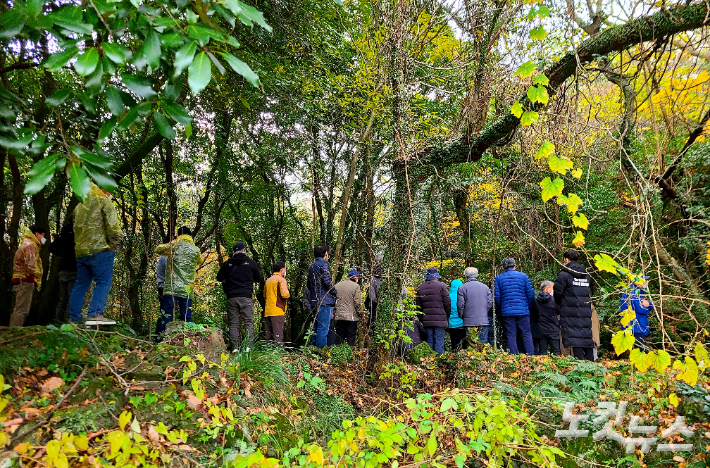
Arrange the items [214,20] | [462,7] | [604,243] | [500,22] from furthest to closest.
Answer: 1. [604,243]
2. [462,7]
3. [500,22]
4. [214,20]

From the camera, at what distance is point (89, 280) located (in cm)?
517

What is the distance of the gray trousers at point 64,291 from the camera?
18.5ft

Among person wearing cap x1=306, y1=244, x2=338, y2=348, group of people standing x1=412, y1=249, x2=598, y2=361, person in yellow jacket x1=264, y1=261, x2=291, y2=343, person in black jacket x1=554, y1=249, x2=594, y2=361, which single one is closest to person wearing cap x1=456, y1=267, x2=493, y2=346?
group of people standing x1=412, y1=249, x2=598, y2=361

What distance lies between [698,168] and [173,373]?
10.5 meters

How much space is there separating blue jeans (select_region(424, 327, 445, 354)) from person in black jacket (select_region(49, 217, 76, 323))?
229 inches

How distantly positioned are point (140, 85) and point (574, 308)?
7.08m

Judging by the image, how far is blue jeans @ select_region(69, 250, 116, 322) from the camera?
505cm

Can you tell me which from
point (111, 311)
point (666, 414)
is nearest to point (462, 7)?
point (666, 414)

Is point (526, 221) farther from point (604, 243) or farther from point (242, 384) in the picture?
point (242, 384)

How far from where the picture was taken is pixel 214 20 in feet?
6.34

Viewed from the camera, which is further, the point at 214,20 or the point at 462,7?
the point at 462,7

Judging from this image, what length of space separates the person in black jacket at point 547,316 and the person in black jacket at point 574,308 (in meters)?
0.38

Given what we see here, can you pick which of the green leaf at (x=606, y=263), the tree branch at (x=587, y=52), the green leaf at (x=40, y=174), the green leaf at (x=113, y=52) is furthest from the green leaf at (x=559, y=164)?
the green leaf at (x=40, y=174)

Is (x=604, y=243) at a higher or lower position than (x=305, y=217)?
lower
